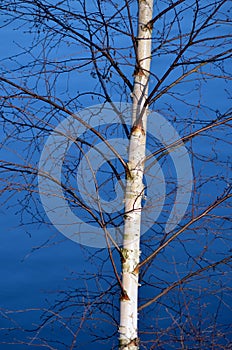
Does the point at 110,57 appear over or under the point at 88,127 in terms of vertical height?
over

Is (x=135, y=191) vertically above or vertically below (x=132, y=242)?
above

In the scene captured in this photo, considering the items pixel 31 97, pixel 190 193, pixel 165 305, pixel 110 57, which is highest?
pixel 110 57

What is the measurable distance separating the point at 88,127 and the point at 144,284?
4.03ft

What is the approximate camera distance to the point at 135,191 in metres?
4.96

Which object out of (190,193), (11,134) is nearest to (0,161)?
(11,134)

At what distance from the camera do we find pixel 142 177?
5.04m

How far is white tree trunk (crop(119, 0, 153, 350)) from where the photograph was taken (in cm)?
486

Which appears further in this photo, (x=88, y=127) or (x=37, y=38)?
(x=37, y=38)

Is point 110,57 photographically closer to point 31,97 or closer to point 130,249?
point 31,97

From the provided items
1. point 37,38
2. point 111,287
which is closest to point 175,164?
point 111,287

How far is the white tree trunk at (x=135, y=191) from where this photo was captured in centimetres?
486

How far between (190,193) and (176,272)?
577mm

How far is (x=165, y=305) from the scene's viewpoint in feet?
17.3

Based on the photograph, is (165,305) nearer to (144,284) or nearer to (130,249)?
(144,284)
